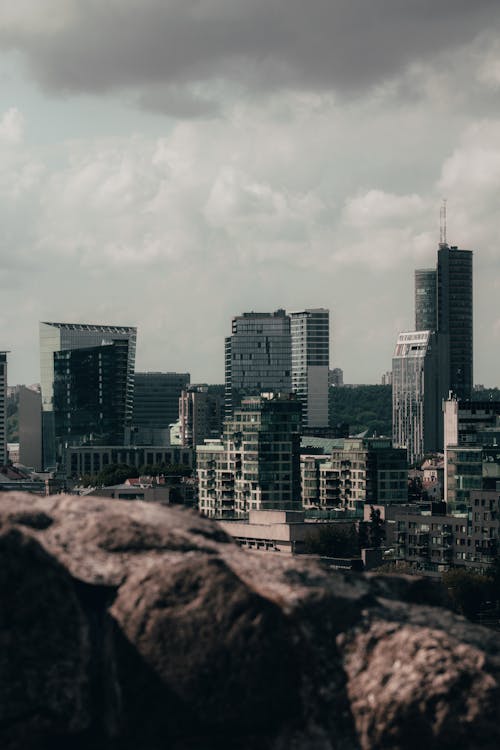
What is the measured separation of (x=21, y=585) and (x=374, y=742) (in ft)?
32.8

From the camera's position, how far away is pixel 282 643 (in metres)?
48.8

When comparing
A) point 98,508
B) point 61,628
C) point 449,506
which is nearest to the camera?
point 61,628

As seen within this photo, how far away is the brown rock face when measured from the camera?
48.4 m

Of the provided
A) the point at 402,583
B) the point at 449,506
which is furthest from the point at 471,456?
the point at 402,583

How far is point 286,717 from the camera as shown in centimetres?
4872

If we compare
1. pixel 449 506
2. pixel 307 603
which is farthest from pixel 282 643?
pixel 449 506

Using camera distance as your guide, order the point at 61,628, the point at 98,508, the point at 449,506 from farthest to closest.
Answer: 1. the point at 449,506
2. the point at 98,508
3. the point at 61,628

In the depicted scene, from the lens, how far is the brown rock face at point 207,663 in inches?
1907

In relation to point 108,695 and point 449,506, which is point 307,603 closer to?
point 108,695

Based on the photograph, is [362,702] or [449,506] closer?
[362,702]

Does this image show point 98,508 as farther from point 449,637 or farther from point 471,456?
point 471,456

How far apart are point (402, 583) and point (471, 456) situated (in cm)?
12960

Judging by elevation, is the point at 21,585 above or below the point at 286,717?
above

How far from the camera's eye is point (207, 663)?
4853cm
